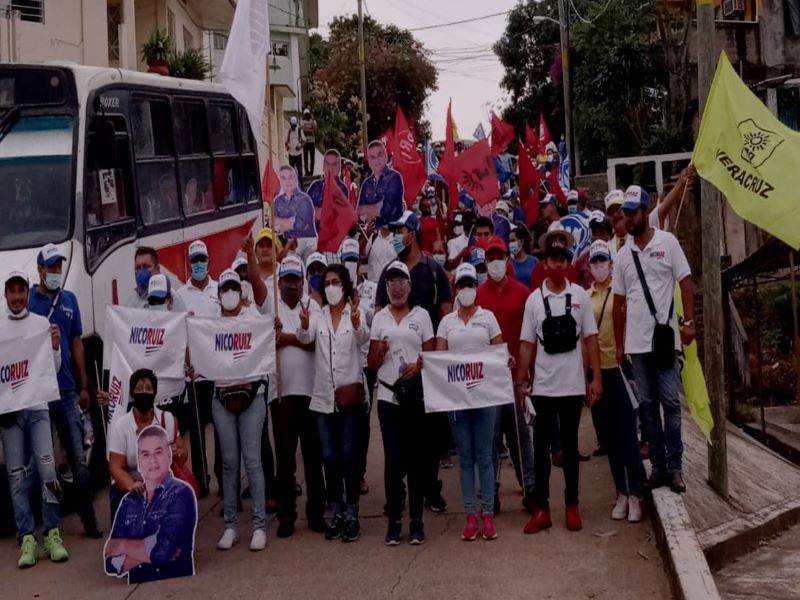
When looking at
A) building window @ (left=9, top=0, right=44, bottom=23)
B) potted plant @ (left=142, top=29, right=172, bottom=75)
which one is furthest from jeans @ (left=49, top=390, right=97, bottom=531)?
potted plant @ (left=142, top=29, right=172, bottom=75)

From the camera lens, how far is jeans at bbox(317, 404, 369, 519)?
29.7ft

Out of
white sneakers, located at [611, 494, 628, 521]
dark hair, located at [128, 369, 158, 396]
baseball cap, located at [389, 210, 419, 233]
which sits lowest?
white sneakers, located at [611, 494, 628, 521]

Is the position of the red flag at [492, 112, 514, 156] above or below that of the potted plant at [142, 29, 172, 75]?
below

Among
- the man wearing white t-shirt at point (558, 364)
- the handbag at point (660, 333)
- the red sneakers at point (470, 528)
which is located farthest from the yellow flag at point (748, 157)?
the red sneakers at point (470, 528)

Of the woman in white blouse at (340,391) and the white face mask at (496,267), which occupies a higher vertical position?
the white face mask at (496,267)

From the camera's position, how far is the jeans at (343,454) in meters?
9.05

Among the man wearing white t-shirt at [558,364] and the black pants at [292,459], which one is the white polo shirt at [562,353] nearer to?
the man wearing white t-shirt at [558,364]

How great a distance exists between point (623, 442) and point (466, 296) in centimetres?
151

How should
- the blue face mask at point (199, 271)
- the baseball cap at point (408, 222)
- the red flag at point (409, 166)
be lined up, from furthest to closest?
the red flag at point (409, 166) < the blue face mask at point (199, 271) < the baseball cap at point (408, 222)

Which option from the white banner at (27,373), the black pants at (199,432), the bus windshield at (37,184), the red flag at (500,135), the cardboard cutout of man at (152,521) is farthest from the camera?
the red flag at (500,135)

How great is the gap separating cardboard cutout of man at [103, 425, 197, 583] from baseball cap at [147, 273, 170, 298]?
1.69 meters

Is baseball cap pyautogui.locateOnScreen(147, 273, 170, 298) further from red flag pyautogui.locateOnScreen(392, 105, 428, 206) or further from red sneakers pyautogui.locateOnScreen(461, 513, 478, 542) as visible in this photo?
red flag pyautogui.locateOnScreen(392, 105, 428, 206)

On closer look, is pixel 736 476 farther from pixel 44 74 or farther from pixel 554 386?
pixel 44 74

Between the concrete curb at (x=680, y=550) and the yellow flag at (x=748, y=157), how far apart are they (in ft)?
6.68
